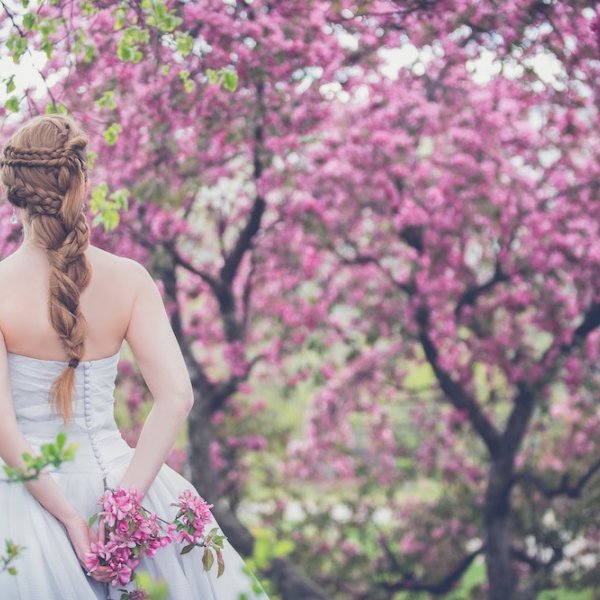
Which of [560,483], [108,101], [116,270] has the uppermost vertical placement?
[116,270]

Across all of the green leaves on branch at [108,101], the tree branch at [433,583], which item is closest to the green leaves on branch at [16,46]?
the green leaves on branch at [108,101]

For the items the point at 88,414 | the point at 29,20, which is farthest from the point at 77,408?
the point at 29,20

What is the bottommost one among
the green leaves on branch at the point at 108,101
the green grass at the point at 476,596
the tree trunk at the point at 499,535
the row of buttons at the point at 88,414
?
the green grass at the point at 476,596

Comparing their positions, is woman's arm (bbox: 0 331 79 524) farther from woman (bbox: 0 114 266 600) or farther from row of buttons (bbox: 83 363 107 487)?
row of buttons (bbox: 83 363 107 487)

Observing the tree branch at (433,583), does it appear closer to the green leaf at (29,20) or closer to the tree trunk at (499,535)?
the tree trunk at (499,535)

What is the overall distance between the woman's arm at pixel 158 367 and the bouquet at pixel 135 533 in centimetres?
15

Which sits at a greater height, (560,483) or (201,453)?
(201,453)

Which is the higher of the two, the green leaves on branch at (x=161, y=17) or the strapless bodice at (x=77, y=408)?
the green leaves on branch at (x=161, y=17)

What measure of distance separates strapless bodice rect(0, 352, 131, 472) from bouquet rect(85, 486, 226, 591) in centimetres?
16

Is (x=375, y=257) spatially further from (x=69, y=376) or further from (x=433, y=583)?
(x=69, y=376)

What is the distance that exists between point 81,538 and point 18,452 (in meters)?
0.27

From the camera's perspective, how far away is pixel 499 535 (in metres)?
6.72

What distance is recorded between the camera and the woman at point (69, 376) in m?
2.43

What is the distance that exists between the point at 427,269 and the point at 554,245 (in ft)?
2.82
